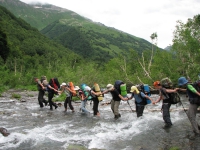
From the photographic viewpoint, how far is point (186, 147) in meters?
7.35

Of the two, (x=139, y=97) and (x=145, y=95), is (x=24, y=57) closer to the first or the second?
(x=139, y=97)

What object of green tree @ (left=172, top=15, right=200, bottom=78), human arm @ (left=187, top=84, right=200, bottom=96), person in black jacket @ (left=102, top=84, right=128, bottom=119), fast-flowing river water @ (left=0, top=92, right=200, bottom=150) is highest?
green tree @ (left=172, top=15, right=200, bottom=78)

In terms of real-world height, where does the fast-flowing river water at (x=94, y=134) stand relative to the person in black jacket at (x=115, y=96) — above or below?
below

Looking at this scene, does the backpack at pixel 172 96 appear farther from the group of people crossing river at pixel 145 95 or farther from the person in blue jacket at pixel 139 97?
the person in blue jacket at pixel 139 97

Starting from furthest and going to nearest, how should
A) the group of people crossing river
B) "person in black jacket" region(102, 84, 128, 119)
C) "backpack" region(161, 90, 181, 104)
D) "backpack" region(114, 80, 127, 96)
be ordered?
"backpack" region(114, 80, 127, 96), "person in black jacket" region(102, 84, 128, 119), "backpack" region(161, 90, 181, 104), the group of people crossing river

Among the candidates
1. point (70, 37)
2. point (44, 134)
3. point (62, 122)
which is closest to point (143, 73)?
point (62, 122)

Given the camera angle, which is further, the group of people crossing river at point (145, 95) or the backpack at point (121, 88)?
the backpack at point (121, 88)

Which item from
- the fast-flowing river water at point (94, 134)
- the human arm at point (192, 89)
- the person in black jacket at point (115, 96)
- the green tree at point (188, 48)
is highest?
the green tree at point (188, 48)

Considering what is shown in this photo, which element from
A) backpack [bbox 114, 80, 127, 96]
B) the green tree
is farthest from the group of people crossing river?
the green tree

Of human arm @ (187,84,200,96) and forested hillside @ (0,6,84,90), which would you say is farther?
forested hillside @ (0,6,84,90)

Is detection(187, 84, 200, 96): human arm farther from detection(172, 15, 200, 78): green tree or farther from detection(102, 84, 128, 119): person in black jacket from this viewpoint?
detection(172, 15, 200, 78): green tree

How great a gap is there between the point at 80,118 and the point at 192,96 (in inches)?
277

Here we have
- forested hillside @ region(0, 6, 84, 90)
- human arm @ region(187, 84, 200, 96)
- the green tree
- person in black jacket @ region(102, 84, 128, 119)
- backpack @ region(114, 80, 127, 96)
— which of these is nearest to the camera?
human arm @ region(187, 84, 200, 96)

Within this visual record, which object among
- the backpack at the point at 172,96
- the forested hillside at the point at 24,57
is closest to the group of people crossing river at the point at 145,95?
the backpack at the point at 172,96
